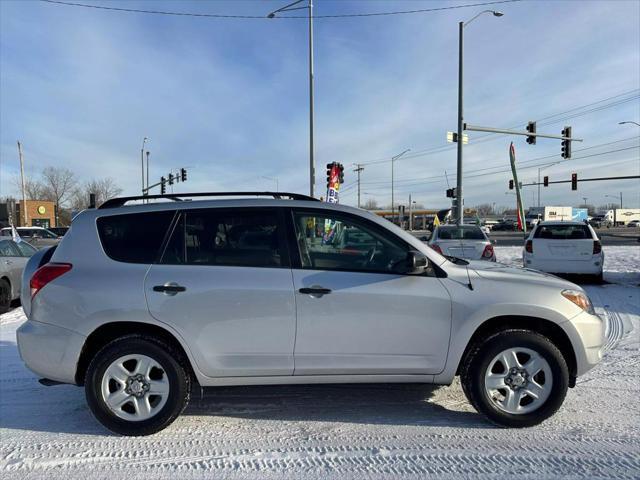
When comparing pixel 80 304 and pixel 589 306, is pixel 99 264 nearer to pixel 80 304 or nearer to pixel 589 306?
pixel 80 304

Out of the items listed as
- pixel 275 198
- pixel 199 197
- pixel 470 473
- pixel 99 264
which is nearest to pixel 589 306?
pixel 470 473

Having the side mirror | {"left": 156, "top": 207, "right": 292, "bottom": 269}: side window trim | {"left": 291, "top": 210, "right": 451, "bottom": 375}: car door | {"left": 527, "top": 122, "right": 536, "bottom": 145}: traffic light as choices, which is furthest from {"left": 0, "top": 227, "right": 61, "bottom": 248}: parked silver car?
the side mirror

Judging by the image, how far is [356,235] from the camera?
3.64 metres

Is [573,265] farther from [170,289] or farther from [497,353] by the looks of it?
[170,289]

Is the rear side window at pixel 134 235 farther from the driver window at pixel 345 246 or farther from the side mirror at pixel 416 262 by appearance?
the side mirror at pixel 416 262

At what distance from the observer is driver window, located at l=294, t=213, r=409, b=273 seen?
3.55 m

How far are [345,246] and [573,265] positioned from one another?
8.79 meters

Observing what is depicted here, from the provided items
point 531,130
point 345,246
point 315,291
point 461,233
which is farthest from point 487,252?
point 531,130

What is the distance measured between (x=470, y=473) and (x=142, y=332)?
2.56m

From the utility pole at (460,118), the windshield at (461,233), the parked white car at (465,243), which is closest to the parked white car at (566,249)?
the parked white car at (465,243)

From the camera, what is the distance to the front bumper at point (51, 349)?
3.45m

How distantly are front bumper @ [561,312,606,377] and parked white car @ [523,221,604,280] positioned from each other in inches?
296

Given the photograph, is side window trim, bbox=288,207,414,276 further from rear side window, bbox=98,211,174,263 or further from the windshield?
the windshield

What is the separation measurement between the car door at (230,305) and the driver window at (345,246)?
0.22 meters
